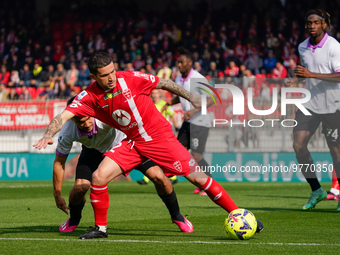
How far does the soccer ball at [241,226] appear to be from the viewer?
638cm

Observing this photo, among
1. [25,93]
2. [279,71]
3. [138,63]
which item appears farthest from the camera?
[138,63]

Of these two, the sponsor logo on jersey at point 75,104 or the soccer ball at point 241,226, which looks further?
the sponsor logo on jersey at point 75,104

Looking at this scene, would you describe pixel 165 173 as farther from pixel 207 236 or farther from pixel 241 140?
pixel 241 140

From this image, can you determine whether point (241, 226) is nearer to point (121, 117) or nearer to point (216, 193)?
point (216, 193)

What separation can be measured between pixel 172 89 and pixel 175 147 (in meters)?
0.60

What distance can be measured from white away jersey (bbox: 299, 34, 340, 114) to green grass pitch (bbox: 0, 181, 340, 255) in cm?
147

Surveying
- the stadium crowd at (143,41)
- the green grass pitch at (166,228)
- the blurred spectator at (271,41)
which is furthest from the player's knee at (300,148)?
the blurred spectator at (271,41)

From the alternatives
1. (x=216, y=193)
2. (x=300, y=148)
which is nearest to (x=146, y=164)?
(x=216, y=193)

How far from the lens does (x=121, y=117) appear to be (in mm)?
6645

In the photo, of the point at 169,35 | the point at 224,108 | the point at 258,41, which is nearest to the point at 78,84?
the point at 169,35

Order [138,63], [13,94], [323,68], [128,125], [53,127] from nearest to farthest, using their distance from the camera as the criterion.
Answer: [53,127] → [128,125] → [323,68] → [13,94] → [138,63]

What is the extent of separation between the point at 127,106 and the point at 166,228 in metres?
1.67

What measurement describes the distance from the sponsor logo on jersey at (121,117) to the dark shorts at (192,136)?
566 centimetres

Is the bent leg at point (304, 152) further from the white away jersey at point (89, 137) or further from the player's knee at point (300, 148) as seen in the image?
the white away jersey at point (89, 137)
